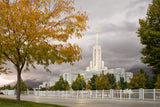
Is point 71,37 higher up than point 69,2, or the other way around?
point 69,2

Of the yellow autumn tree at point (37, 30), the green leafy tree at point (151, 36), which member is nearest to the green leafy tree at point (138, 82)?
the green leafy tree at point (151, 36)

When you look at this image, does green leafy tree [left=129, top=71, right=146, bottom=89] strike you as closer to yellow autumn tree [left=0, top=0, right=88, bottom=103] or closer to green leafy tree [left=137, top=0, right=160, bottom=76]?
green leafy tree [left=137, top=0, right=160, bottom=76]

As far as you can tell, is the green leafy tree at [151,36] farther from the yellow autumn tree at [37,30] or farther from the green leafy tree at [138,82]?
the green leafy tree at [138,82]

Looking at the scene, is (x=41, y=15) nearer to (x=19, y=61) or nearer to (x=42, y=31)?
(x=42, y=31)

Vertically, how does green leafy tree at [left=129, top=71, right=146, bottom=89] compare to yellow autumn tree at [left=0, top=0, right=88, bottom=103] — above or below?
below

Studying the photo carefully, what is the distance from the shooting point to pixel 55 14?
15.6m

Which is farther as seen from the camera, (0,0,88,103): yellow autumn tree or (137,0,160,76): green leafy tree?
(137,0,160,76): green leafy tree

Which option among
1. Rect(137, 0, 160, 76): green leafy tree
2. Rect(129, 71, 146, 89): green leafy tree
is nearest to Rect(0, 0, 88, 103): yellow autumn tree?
Rect(137, 0, 160, 76): green leafy tree

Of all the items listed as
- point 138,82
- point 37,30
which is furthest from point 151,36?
point 138,82

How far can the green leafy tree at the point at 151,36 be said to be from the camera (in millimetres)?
21609

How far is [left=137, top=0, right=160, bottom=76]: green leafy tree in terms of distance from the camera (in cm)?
2161

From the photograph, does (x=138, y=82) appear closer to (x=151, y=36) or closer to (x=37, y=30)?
(x=151, y=36)

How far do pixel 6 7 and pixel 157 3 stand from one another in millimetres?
15173

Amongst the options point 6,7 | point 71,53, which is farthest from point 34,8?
point 71,53
